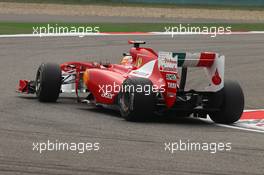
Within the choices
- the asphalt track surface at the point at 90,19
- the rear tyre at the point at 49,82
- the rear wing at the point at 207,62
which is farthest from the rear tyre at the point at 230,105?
the asphalt track surface at the point at 90,19

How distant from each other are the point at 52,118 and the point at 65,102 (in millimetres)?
2046

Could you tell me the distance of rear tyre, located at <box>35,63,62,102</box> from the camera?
497 inches

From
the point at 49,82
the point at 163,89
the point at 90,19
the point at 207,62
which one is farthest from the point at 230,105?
the point at 90,19

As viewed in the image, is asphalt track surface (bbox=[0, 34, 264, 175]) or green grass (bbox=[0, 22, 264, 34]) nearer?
asphalt track surface (bbox=[0, 34, 264, 175])

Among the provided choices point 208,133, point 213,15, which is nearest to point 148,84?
point 208,133

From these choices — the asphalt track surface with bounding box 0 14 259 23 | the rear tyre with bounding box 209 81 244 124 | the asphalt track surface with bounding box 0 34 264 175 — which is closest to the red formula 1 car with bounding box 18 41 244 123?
the rear tyre with bounding box 209 81 244 124

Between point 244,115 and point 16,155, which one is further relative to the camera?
point 244,115

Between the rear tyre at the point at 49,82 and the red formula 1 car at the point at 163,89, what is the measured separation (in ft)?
1.89

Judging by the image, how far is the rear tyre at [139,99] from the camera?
10.8 metres

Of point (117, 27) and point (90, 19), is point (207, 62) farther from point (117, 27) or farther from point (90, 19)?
point (90, 19)

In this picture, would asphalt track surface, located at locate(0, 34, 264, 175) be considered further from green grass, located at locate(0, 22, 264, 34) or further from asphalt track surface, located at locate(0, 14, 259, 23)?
asphalt track surface, located at locate(0, 14, 259, 23)

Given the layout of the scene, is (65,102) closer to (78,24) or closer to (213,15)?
(78,24)

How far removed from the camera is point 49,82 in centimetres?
1263

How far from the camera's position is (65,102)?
13.1m
